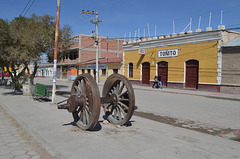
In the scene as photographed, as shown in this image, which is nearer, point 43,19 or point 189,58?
point 43,19

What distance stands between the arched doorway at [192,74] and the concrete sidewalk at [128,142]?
1512 centimetres

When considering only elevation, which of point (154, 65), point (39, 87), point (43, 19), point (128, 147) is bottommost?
point (128, 147)

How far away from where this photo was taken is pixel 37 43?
12625mm

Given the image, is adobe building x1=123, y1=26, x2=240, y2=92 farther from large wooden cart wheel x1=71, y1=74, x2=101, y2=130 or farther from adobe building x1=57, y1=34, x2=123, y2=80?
large wooden cart wheel x1=71, y1=74, x2=101, y2=130

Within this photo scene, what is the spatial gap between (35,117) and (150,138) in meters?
4.33

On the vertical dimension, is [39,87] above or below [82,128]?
above

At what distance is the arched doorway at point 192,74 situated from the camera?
20548 mm

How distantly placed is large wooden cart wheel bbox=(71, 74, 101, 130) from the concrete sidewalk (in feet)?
0.95

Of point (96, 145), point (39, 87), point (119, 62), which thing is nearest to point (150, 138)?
point (96, 145)

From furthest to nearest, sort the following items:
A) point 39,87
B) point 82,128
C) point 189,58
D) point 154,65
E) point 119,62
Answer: point 119,62, point 154,65, point 189,58, point 39,87, point 82,128

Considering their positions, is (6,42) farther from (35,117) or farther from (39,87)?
(35,117)

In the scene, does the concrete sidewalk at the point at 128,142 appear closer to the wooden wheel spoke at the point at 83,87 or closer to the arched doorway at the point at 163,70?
the wooden wheel spoke at the point at 83,87

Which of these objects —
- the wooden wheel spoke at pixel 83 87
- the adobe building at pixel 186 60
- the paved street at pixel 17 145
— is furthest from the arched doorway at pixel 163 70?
the paved street at pixel 17 145

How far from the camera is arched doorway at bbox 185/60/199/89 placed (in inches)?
809
